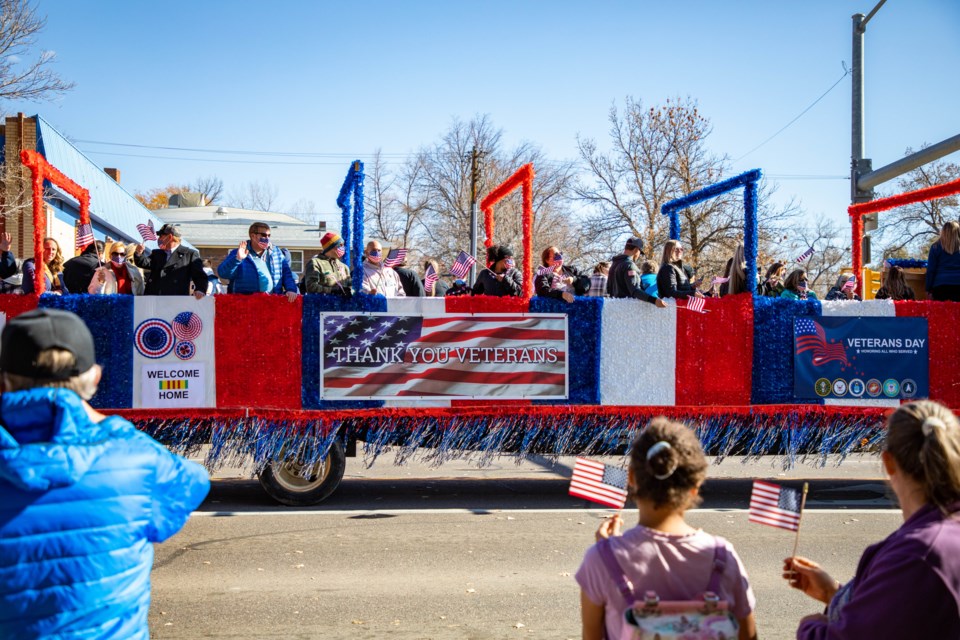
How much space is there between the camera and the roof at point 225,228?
3997 centimetres

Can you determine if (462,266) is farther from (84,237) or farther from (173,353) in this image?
(84,237)

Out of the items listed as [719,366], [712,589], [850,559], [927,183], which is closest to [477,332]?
[719,366]

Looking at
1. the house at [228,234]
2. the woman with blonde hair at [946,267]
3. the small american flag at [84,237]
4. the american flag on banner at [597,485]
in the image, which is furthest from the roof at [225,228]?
the american flag on banner at [597,485]

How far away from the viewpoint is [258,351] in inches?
320

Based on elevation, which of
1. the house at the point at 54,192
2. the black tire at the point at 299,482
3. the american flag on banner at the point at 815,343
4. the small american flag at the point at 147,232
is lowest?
the black tire at the point at 299,482

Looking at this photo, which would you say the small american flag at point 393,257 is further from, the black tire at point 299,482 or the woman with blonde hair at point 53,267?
the woman with blonde hair at point 53,267

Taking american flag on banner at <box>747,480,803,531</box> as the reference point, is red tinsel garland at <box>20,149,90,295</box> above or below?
above

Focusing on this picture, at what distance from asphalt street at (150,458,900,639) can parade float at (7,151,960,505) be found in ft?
1.94

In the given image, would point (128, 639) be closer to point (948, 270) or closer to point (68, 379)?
point (68, 379)

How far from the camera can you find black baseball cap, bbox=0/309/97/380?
7.57 feet

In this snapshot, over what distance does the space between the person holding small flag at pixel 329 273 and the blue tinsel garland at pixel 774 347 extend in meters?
3.99

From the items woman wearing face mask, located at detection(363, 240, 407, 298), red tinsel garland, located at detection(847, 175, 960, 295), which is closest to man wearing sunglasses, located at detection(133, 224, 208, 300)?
woman wearing face mask, located at detection(363, 240, 407, 298)

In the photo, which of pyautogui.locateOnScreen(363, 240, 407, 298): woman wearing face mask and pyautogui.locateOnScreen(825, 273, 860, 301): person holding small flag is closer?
pyautogui.locateOnScreen(363, 240, 407, 298): woman wearing face mask

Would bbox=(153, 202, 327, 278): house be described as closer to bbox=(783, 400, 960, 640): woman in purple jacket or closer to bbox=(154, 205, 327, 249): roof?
bbox=(154, 205, 327, 249): roof
